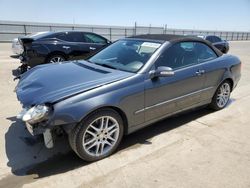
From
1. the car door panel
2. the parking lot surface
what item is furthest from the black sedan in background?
the car door panel

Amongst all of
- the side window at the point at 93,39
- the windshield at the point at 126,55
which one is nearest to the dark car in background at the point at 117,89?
the windshield at the point at 126,55

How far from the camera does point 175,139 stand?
12.5 feet

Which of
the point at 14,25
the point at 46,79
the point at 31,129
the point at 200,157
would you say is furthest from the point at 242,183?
the point at 14,25

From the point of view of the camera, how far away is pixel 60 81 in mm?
3262

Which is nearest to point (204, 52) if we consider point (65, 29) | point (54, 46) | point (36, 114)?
point (36, 114)

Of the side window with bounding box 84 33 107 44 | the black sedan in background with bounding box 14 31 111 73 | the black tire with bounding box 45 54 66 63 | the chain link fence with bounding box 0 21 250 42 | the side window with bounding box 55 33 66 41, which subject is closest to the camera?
the black sedan in background with bounding box 14 31 111 73

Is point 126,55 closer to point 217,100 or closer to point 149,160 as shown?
point 149,160

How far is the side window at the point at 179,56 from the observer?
3.78 meters

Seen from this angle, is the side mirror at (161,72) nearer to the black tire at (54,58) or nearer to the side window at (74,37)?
the black tire at (54,58)

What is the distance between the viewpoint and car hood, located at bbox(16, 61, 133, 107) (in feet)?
9.63

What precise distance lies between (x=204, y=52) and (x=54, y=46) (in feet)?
16.8

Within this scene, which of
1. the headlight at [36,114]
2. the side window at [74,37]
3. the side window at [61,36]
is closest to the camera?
the headlight at [36,114]

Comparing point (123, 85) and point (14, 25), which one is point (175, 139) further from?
point (14, 25)

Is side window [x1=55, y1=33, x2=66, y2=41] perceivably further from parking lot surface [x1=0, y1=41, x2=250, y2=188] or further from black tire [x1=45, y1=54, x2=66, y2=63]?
parking lot surface [x1=0, y1=41, x2=250, y2=188]
